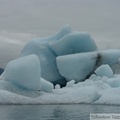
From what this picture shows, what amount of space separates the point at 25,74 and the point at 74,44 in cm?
797

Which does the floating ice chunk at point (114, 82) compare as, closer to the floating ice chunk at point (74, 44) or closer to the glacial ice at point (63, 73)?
the glacial ice at point (63, 73)

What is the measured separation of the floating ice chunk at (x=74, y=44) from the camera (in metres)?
22.4

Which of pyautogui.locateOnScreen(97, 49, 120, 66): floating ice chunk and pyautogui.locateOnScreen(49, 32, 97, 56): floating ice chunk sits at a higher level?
pyautogui.locateOnScreen(49, 32, 97, 56): floating ice chunk

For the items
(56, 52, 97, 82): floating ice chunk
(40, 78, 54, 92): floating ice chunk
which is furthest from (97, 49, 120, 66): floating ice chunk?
(40, 78, 54, 92): floating ice chunk

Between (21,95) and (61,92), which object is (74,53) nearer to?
(61,92)

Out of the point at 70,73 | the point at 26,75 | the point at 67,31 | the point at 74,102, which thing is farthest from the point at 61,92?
the point at 67,31

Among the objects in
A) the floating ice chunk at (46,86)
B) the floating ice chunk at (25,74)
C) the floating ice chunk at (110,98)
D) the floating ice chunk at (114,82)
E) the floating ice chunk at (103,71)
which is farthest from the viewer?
the floating ice chunk at (103,71)

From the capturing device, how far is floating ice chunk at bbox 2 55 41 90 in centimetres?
1535

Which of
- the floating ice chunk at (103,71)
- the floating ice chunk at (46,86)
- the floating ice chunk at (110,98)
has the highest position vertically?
the floating ice chunk at (103,71)

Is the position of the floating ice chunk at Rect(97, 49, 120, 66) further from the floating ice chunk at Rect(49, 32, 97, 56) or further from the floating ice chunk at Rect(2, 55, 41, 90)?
the floating ice chunk at Rect(2, 55, 41, 90)

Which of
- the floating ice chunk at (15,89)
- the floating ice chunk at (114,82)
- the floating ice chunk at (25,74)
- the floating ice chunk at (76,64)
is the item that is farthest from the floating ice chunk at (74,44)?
the floating ice chunk at (15,89)

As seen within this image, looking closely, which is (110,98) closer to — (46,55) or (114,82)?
(114,82)

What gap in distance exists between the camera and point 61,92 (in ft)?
54.6

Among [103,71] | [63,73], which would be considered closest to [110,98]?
[103,71]
